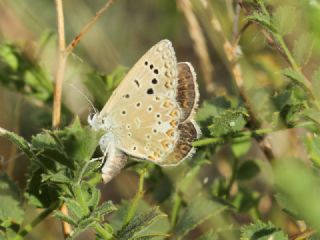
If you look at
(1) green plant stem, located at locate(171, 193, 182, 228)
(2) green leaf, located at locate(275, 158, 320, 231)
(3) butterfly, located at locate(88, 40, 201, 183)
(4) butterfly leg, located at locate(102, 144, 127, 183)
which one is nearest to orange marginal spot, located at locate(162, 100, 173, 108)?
(3) butterfly, located at locate(88, 40, 201, 183)

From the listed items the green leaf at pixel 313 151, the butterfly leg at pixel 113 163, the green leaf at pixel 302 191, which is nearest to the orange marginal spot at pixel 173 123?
the butterfly leg at pixel 113 163

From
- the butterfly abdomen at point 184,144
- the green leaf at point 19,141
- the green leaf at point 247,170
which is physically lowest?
the green leaf at point 247,170

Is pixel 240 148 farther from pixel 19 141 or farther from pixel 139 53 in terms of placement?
pixel 139 53

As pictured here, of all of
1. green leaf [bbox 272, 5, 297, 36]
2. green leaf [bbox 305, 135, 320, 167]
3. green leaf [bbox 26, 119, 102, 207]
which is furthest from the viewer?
green leaf [bbox 272, 5, 297, 36]

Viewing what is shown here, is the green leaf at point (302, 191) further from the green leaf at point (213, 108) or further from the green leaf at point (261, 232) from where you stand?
the green leaf at point (213, 108)

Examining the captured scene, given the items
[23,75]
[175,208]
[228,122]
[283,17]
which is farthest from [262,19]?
[23,75]

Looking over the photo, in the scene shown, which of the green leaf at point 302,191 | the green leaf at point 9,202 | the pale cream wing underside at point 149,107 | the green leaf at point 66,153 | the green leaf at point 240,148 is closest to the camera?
the green leaf at point 302,191

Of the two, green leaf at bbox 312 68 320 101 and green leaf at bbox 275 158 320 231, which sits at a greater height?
green leaf at bbox 275 158 320 231

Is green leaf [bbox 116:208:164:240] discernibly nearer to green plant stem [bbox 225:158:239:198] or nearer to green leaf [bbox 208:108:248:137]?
green leaf [bbox 208:108:248:137]
